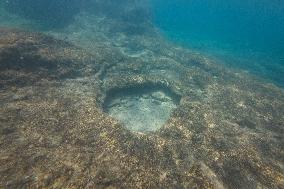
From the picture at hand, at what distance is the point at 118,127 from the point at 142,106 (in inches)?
303

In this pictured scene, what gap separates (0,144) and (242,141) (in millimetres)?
16435

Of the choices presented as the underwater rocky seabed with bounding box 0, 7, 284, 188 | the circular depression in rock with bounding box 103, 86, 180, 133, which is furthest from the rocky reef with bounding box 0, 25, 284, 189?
the circular depression in rock with bounding box 103, 86, 180, 133

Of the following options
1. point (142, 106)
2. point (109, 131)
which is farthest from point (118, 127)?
point (142, 106)

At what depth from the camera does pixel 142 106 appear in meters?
23.5

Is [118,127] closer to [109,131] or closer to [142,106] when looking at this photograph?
[109,131]

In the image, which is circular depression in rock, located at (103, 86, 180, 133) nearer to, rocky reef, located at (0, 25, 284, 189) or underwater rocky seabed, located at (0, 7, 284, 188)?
underwater rocky seabed, located at (0, 7, 284, 188)

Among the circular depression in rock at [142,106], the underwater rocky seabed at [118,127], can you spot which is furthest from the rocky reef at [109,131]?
the circular depression in rock at [142,106]

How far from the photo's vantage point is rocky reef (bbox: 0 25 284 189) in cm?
1231

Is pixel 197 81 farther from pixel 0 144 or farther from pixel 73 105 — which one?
pixel 0 144

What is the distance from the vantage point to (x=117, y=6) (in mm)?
53750

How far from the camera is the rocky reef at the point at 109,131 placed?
1231 cm

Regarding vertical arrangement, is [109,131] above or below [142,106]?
above

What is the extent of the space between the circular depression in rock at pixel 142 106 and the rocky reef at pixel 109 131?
1.96ft

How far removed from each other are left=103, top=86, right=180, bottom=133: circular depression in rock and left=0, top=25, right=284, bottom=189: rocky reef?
23.5 inches
